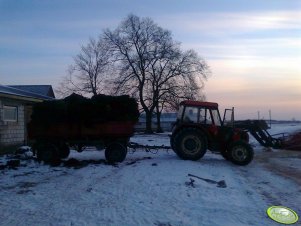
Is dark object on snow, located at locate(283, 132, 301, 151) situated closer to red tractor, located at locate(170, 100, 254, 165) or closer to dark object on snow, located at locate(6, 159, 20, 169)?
red tractor, located at locate(170, 100, 254, 165)

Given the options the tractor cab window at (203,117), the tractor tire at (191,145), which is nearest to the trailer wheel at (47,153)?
the tractor tire at (191,145)

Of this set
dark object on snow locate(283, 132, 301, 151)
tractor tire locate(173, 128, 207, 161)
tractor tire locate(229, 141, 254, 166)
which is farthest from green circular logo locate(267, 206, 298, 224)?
dark object on snow locate(283, 132, 301, 151)

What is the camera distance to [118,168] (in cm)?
1602

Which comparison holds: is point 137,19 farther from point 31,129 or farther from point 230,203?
point 230,203

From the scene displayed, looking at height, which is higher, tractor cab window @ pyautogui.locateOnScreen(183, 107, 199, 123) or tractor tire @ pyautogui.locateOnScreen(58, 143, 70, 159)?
tractor cab window @ pyautogui.locateOnScreen(183, 107, 199, 123)

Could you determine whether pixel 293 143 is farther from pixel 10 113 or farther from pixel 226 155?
pixel 10 113

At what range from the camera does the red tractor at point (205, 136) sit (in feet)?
58.9

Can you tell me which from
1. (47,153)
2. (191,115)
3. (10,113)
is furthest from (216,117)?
(10,113)

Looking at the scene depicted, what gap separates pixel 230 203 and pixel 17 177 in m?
7.13

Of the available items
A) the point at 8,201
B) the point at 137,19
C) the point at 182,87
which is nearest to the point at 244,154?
the point at 8,201

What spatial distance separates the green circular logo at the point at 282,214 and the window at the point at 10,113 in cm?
1572

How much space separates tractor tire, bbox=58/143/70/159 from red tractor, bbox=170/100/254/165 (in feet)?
14.1

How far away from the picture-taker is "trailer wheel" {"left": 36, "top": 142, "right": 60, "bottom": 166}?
17734 mm

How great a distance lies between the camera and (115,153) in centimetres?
1794
